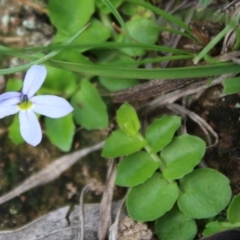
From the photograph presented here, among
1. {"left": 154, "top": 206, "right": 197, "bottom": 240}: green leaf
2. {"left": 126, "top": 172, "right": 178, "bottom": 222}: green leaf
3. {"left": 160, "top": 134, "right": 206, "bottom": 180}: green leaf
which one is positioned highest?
{"left": 160, "top": 134, "right": 206, "bottom": 180}: green leaf

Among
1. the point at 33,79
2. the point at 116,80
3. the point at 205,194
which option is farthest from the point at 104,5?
the point at 205,194

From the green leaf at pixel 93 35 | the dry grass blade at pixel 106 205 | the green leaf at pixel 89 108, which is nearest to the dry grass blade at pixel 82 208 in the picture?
the dry grass blade at pixel 106 205

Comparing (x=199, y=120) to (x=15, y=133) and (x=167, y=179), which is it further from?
(x=15, y=133)

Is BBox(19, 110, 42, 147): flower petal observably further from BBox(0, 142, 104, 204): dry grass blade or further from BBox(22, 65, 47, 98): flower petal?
BBox(0, 142, 104, 204): dry grass blade

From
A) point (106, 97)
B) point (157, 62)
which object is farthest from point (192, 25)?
point (106, 97)

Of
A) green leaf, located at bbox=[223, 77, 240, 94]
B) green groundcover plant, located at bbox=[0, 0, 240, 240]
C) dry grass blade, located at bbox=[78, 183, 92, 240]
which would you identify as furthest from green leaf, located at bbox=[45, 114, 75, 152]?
green leaf, located at bbox=[223, 77, 240, 94]

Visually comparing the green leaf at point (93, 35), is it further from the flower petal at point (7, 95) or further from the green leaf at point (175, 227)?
the green leaf at point (175, 227)
